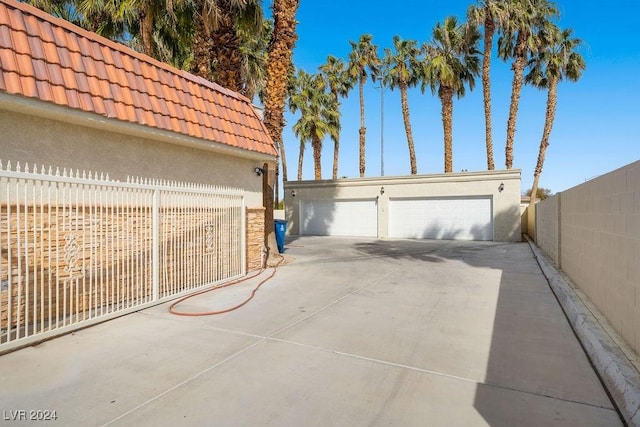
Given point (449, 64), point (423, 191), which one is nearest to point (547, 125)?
point (449, 64)

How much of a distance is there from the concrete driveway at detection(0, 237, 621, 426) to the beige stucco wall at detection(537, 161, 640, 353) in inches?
24.6

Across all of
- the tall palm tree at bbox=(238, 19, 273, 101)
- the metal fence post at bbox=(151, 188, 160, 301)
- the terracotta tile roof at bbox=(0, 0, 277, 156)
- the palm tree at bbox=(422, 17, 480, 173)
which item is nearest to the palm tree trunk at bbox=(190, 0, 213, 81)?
the terracotta tile roof at bbox=(0, 0, 277, 156)

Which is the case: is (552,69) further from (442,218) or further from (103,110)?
(103,110)

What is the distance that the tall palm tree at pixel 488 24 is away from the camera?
21641 mm

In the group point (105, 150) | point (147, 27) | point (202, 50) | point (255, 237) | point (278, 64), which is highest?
point (147, 27)

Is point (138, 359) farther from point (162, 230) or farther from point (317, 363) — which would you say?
point (162, 230)

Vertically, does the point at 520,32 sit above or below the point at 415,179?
above

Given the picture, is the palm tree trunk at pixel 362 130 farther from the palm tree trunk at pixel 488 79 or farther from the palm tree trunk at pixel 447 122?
the palm tree trunk at pixel 488 79

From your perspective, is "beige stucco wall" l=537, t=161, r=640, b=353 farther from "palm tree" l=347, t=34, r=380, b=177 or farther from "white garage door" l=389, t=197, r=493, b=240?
"palm tree" l=347, t=34, r=380, b=177

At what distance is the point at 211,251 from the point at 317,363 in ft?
14.7

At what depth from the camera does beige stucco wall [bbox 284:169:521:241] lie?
60.9 feet

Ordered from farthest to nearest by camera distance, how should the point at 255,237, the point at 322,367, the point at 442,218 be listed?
the point at 442,218
the point at 255,237
the point at 322,367

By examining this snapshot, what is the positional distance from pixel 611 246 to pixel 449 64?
73.9 feet

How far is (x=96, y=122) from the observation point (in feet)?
19.0
